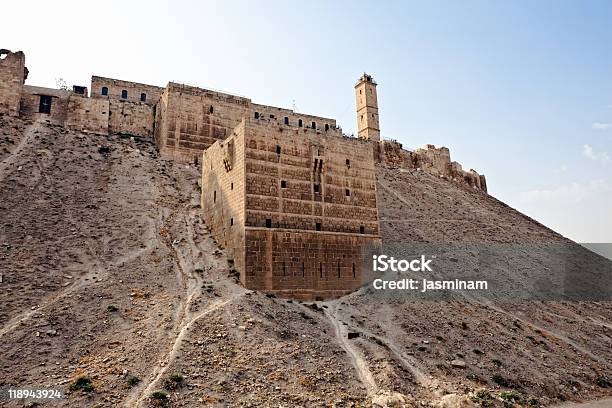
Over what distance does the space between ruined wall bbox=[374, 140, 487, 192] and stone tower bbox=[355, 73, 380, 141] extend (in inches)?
80.4

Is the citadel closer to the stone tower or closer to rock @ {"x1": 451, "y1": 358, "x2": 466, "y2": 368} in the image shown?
rock @ {"x1": 451, "y1": 358, "x2": 466, "y2": 368}

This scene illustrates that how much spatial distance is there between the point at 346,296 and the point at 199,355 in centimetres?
1173

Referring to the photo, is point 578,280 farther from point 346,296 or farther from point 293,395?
point 293,395

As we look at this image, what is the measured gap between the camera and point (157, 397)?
1422 centimetres

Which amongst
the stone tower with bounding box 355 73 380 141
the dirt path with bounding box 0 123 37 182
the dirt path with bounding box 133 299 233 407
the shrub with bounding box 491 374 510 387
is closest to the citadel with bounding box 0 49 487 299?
the dirt path with bounding box 0 123 37 182

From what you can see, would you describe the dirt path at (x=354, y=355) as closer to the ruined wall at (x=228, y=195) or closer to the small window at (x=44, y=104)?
the ruined wall at (x=228, y=195)

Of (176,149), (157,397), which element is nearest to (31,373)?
(157,397)

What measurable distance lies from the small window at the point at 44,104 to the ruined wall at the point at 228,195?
57.7ft

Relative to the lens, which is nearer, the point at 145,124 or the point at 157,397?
the point at 157,397

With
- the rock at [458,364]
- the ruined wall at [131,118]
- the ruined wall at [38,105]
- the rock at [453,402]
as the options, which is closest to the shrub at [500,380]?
the rock at [458,364]

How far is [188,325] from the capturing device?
18766 mm

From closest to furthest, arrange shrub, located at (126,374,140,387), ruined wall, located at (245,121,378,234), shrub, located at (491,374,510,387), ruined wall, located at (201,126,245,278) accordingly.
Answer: shrub, located at (126,374,140,387) < shrub, located at (491,374,510,387) < ruined wall, located at (201,126,245,278) < ruined wall, located at (245,121,378,234)

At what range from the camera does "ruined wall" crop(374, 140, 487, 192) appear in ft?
191

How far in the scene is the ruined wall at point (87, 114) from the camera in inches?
1539
